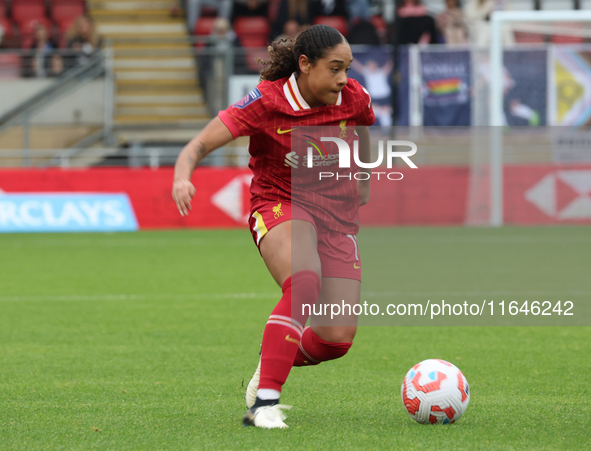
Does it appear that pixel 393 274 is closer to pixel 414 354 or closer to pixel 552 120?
Result: pixel 414 354

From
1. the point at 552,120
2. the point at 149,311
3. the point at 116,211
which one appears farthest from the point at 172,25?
the point at 149,311

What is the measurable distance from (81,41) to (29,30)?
311 centimetres

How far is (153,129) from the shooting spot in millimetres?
18766

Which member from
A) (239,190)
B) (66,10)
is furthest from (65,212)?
(66,10)

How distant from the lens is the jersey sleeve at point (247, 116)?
3.78 m

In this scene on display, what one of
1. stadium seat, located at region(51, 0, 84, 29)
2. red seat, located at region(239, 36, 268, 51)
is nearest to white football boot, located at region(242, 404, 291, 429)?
red seat, located at region(239, 36, 268, 51)

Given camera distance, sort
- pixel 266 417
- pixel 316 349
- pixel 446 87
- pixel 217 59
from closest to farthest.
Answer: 1. pixel 266 417
2. pixel 316 349
3. pixel 446 87
4. pixel 217 59

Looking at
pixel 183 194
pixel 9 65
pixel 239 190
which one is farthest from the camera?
pixel 9 65

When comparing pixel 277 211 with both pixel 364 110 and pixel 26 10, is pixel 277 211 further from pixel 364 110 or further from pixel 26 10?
pixel 26 10

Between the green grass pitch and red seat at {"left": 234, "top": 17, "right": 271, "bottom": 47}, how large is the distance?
36.0ft

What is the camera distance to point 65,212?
15523 millimetres

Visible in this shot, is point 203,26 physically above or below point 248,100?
below

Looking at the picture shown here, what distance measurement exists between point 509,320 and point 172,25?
52.4ft

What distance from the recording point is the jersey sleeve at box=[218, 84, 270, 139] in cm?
378
